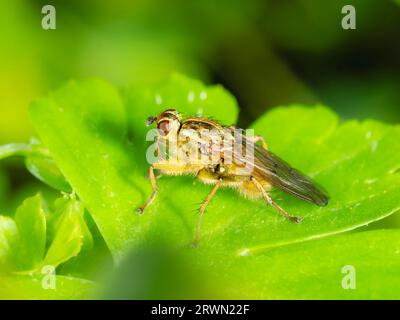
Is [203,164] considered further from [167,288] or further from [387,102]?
[387,102]

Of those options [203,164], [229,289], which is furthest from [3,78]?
[229,289]

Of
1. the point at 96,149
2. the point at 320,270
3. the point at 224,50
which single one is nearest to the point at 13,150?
the point at 96,149

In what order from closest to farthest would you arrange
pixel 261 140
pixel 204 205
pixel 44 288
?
1. pixel 44 288
2. pixel 204 205
3. pixel 261 140

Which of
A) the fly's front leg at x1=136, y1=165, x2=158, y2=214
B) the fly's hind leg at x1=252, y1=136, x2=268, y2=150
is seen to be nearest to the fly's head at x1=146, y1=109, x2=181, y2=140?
the fly's front leg at x1=136, y1=165, x2=158, y2=214

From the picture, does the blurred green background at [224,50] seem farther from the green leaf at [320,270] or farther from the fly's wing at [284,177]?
the green leaf at [320,270]

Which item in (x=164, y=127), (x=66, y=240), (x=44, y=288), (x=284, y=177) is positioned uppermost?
(x=164, y=127)

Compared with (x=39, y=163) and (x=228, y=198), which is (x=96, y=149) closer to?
(x=39, y=163)
